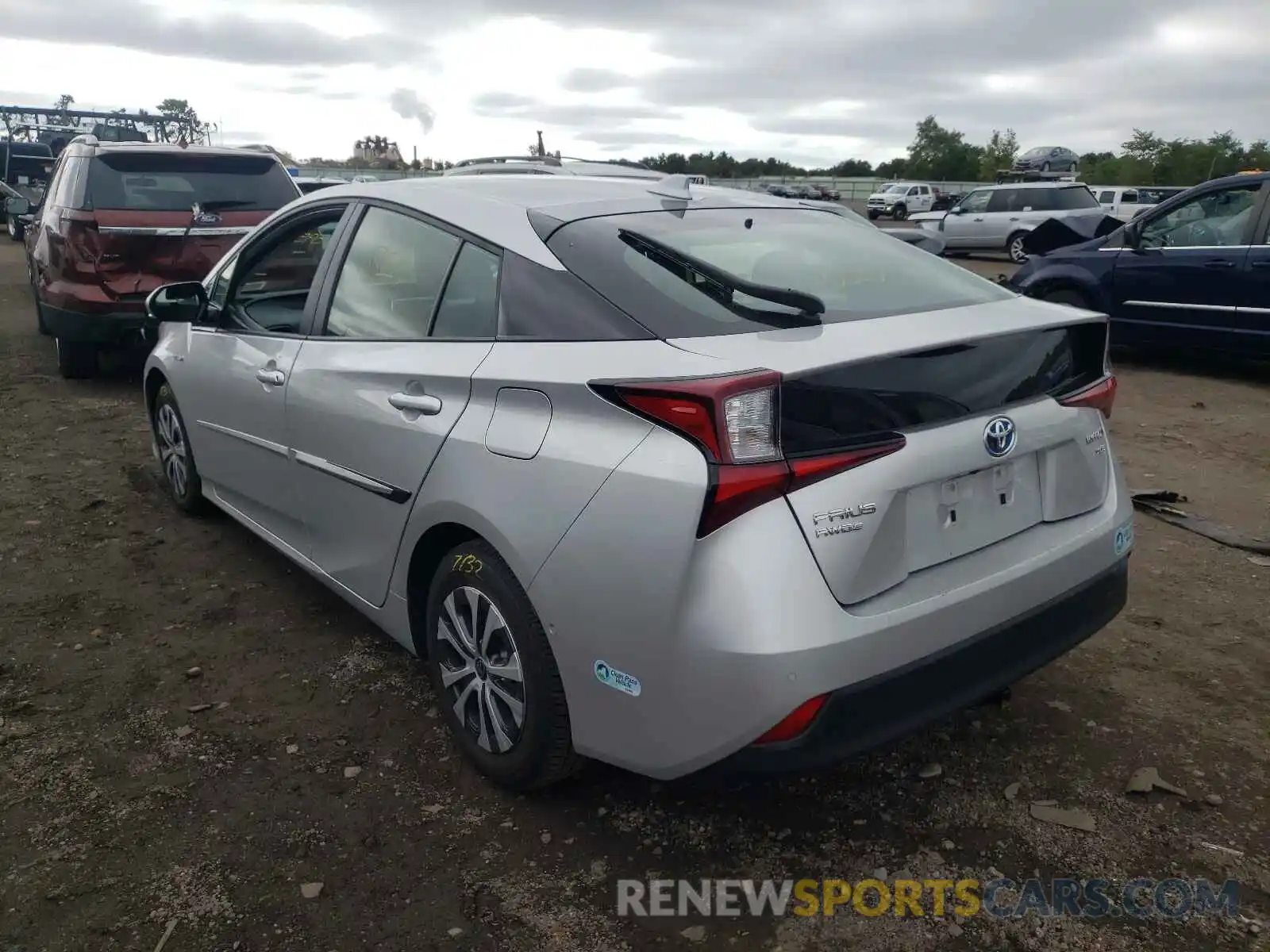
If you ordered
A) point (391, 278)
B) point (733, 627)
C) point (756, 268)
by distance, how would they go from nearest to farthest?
point (733, 627) < point (756, 268) < point (391, 278)

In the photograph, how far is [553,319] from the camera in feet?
8.00

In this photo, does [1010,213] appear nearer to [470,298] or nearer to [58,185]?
[58,185]

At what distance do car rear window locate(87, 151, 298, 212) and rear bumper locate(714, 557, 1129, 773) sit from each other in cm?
691

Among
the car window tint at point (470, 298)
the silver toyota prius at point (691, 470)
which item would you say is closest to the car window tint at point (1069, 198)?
the silver toyota prius at point (691, 470)

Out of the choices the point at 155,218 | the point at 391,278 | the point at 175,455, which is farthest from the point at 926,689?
the point at 155,218

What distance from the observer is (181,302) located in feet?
13.9

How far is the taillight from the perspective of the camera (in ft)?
6.50

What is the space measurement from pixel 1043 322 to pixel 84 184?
7.18 m

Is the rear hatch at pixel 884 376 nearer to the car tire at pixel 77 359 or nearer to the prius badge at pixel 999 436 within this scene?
the prius badge at pixel 999 436

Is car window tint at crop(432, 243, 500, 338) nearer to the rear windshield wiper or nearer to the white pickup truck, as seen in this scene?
the rear windshield wiper

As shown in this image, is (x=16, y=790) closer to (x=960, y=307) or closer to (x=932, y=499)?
(x=932, y=499)

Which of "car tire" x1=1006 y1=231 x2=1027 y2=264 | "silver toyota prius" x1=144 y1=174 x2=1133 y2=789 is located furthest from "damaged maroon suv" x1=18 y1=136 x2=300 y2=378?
"car tire" x1=1006 y1=231 x2=1027 y2=264

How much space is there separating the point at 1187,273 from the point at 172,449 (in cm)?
789

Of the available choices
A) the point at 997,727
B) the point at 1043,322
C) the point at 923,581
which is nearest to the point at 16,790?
the point at 923,581
